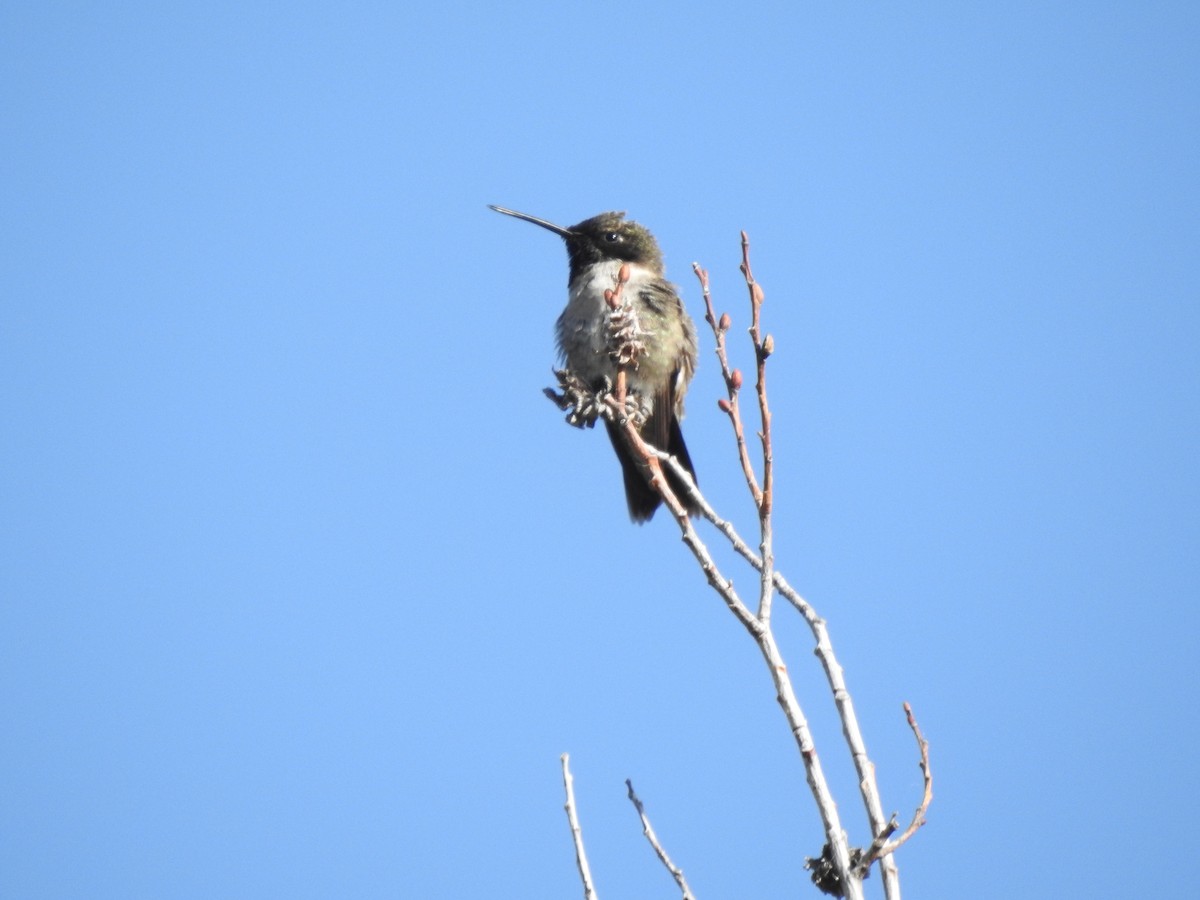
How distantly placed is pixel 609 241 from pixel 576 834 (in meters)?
4.88

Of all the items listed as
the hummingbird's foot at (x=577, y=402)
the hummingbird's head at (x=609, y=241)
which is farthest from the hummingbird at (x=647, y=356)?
the hummingbird's foot at (x=577, y=402)

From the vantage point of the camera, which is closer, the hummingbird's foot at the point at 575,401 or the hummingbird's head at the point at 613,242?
→ the hummingbird's foot at the point at 575,401

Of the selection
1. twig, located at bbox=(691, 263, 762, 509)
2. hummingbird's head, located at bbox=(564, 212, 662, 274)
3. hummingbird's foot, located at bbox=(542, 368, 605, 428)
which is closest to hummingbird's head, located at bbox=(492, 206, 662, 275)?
hummingbird's head, located at bbox=(564, 212, 662, 274)

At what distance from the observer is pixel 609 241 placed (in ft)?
23.5

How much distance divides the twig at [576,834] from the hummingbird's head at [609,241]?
4644 millimetres

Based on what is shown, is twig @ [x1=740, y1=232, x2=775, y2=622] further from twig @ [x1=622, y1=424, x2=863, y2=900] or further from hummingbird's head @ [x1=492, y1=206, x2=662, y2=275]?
hummingbird's head @ [x1=492, y1=206, x2=662, y2=275]

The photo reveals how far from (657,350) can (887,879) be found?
14.0 feet

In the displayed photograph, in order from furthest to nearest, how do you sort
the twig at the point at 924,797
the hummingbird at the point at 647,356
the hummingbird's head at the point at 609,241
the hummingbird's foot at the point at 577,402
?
the hummingbird's head at the point at 609,241 → the hummingbird at the point at 647,356 → the hummingbird's foot at the point at 577,402 → the twig at the point at 924,797

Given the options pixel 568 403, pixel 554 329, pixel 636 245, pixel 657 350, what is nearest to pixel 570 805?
pixel 568 403

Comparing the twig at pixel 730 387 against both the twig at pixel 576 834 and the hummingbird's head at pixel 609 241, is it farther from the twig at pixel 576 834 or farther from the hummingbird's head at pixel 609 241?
the hummingbird's head at pixel 609 241

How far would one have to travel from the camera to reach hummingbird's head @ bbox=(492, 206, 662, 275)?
7164 mm

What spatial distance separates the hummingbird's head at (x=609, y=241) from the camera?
7164 millimetres

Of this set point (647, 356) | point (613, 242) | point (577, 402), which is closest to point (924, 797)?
point (577, 402)

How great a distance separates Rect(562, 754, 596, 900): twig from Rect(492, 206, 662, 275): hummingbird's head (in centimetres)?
464
